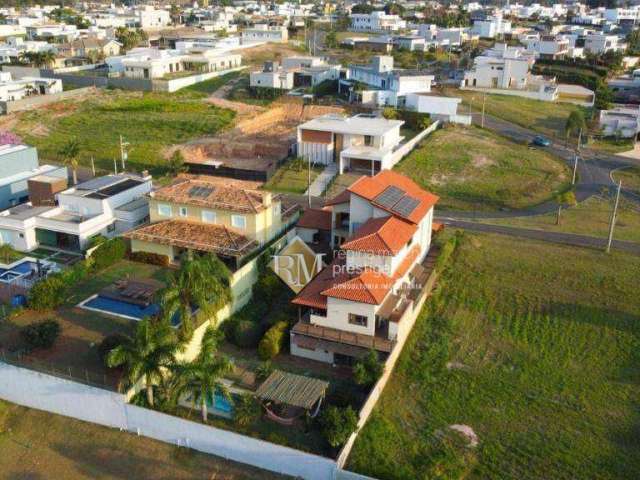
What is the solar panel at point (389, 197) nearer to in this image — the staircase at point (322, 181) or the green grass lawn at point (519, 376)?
the green grass lawn at point (519, 376)

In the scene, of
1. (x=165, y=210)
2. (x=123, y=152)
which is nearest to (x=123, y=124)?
(x=123, y=152)

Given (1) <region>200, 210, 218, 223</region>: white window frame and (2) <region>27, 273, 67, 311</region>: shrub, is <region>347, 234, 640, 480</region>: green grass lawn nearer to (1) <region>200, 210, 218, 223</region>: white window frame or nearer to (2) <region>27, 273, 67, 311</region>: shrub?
(1) <region>200, 210, 218, 223</region>: white window frame

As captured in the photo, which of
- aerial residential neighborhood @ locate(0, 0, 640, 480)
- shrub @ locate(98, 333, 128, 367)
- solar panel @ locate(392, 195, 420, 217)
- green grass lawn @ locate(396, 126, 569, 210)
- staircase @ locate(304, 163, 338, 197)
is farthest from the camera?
staircase @ locate(304, 163, 338, 197)

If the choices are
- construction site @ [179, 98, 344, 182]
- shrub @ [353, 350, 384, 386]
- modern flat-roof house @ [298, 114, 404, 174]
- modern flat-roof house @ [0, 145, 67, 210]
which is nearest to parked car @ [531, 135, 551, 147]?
modern flat-roof house @ [298, 114, 404, 174]

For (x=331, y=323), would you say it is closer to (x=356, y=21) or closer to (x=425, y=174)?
(x=425, y=174)

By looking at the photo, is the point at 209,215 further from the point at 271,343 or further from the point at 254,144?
the point at 254,144

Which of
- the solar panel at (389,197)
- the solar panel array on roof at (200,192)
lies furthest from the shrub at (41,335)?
the solar panel at (389,197)

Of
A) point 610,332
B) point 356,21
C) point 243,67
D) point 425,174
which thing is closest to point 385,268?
point 610,332
